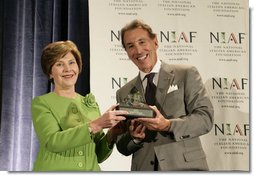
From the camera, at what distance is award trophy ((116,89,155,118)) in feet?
8.20

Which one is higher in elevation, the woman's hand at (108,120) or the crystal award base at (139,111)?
the crystal award base at (139,111)

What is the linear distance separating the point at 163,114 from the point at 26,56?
0.83 m

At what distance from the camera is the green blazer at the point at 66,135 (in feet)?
7.93

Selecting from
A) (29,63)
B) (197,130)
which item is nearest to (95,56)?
(29,63)

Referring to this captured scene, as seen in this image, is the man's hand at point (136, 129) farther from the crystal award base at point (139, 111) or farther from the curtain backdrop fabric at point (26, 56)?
the curtain backdrop fabric at point (26, 56)

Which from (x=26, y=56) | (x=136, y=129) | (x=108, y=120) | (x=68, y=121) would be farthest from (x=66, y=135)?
(x=26, y=56)

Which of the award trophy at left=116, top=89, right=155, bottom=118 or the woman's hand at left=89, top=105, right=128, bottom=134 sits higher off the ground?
the award trophy at left=116, top=89, right=155, bottom=118

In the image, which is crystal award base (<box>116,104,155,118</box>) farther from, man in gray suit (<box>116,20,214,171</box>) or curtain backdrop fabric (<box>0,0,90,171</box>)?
curtain backdrop fabric (<box>0,0,90,171</box>)

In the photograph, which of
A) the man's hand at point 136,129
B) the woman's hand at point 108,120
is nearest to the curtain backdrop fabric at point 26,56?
the woman's hand at point 108,120

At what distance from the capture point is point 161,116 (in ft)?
8.22

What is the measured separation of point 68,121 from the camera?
246 cm

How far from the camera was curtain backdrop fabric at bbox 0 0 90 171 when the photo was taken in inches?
97.6

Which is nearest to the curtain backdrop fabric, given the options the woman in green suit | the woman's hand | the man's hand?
the woman in green suit

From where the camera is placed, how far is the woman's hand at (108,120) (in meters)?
2.46
